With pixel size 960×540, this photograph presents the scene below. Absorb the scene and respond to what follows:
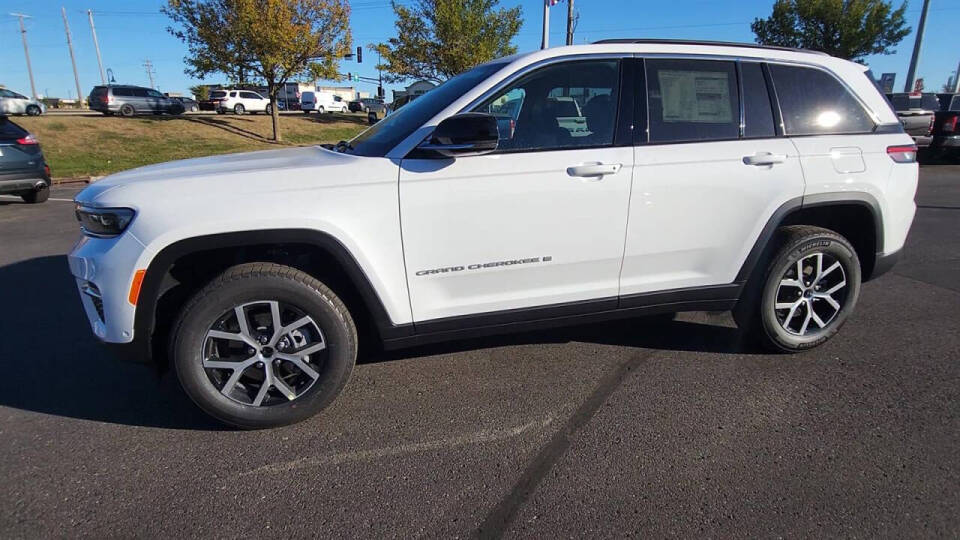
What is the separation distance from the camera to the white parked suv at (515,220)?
8.17 feet

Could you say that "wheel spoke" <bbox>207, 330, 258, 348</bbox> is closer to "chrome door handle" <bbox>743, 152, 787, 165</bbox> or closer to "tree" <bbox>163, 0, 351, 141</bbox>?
"chrome door handle" <bbox>743, 152, 787, 165</bbox>

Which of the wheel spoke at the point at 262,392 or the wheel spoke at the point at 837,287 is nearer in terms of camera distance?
the wheel spoke at the point at 262,392

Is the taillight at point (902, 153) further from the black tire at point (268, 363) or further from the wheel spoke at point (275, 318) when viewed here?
the wheel spoke at point (275, 318)

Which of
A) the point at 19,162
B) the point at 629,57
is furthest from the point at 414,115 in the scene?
the point at 19,162

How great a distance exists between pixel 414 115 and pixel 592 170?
41.3 inches

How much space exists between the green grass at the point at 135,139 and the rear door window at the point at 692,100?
15.2m

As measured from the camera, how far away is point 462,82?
3.11 m

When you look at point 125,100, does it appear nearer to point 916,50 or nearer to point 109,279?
point 109,279

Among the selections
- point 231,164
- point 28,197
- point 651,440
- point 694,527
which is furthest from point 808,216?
point 28,197

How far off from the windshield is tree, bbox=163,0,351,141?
19.1 meters

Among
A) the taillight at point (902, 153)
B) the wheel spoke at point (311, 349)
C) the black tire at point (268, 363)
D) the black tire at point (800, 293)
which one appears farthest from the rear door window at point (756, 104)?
the wheel spoke at point (311, 349)

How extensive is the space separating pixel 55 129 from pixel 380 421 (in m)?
22.4

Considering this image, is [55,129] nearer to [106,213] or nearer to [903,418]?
[106,213]

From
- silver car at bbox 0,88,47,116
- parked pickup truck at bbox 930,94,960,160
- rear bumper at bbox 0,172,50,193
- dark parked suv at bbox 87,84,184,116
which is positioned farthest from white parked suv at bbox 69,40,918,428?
silver car at bbox 0,88,47,116
